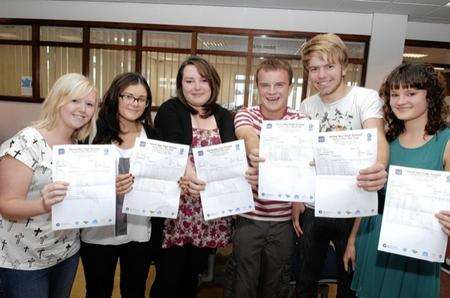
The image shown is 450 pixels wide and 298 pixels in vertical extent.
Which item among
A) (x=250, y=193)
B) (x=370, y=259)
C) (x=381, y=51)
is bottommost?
(x=370, y=259)

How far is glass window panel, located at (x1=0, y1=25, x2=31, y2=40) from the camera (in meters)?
6.95

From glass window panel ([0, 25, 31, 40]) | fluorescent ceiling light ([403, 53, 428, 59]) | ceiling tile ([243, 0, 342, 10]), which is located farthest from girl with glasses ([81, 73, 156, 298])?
fluorescent ceiling light ([403, 53, 428, 59])

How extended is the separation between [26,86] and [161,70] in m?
3.10

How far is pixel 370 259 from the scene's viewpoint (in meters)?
1.55

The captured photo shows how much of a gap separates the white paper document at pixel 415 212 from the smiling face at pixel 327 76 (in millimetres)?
597

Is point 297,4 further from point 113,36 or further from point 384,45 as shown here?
point 113,36

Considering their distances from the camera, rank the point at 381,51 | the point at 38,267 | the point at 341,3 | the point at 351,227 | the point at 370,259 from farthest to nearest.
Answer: the point at 381,51 → the point at 341,3 → the point at 351,227 → the point at 370,259 → the point at 38,267

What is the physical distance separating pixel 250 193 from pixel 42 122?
3.40 feet

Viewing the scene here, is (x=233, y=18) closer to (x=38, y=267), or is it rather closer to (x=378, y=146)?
(x=378, y=146)

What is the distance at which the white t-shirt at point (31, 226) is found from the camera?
1.35 meters

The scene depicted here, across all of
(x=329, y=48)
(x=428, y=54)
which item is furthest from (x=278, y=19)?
(x=329, y=48)

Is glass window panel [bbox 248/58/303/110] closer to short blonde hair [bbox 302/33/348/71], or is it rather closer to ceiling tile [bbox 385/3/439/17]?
ceiling tile [bbox 385/3/439/17]

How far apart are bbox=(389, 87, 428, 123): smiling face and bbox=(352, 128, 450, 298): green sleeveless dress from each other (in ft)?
0.40

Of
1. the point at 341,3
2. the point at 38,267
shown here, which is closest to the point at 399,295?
the point at 38,267
